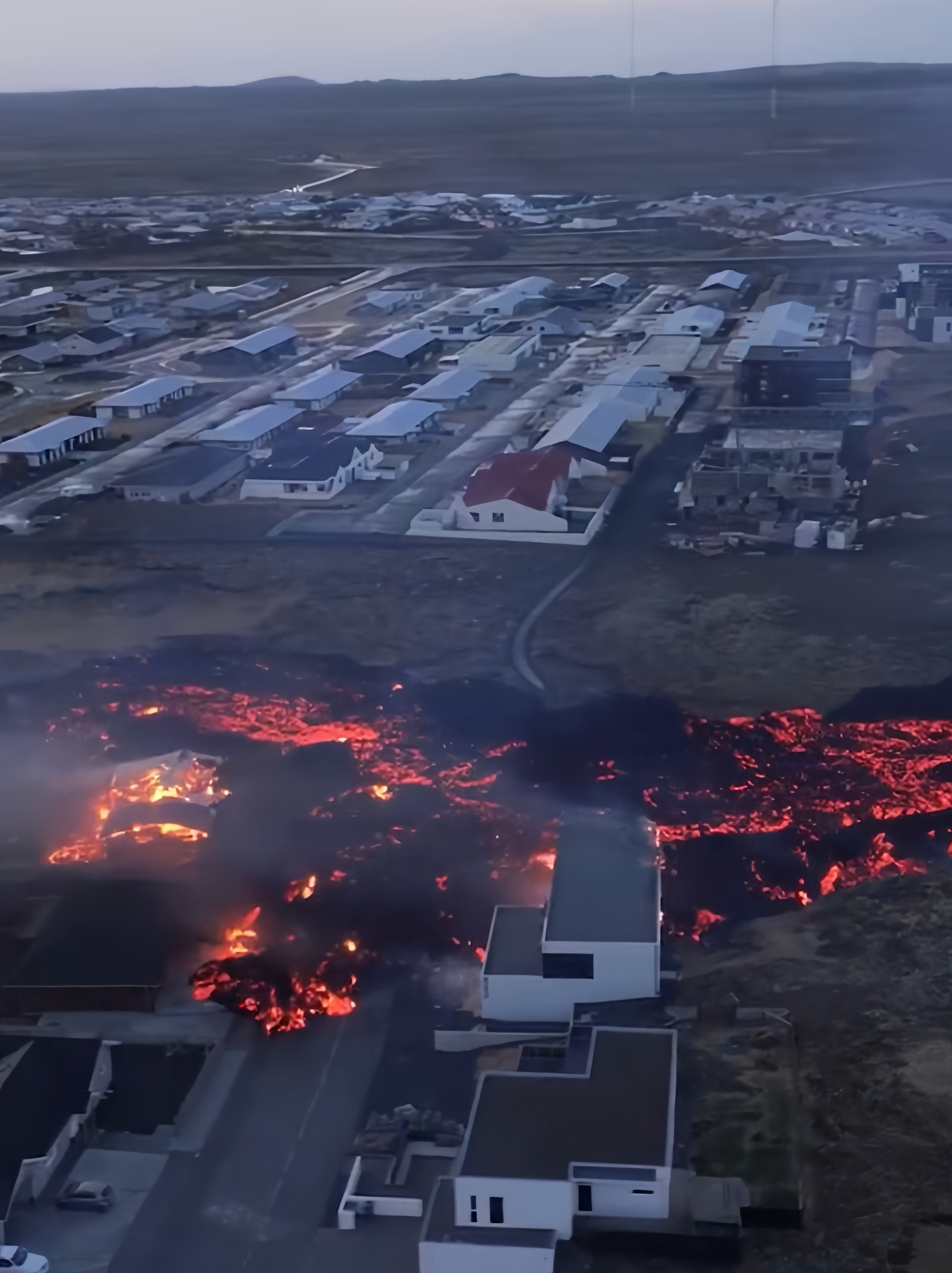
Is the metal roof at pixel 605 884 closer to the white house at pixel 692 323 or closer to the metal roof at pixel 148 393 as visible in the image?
the metal roof at pixel 148 393

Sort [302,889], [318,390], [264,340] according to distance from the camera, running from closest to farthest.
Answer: [302,889] < [318,390] < [264,340]

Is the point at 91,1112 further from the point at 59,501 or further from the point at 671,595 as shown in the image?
the point at 59,501

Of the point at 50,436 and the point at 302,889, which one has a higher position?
the point at 50,436

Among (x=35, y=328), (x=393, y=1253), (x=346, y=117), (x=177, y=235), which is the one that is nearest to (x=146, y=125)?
(x=346, y=117)

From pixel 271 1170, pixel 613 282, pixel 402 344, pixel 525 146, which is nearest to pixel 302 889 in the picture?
pixel 271 1170

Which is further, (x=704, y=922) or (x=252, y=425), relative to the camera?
(x=252, y=425)

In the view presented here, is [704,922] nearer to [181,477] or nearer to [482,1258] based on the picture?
[482,1258]

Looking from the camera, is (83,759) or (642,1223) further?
(83,759)
